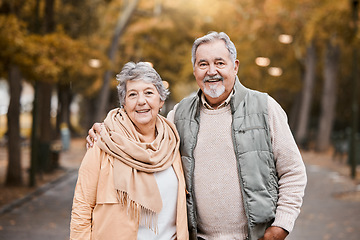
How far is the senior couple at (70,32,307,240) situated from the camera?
3.26m

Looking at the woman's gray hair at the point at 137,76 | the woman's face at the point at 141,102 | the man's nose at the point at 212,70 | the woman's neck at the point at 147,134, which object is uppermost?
the man's nose at the point at 212,70

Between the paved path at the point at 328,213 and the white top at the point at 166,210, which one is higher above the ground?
the white top at the point at 166,210

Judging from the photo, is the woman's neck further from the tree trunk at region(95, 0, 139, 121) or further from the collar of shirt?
the tree trunk at region(95, 0, 139, 121)

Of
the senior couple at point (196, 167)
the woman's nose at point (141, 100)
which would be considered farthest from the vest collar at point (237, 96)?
the woman's nose at point (141, 100)

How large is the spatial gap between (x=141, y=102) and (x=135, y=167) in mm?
449

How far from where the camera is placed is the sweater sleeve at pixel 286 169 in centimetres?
345

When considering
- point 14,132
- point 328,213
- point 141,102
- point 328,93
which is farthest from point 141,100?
point 328,93

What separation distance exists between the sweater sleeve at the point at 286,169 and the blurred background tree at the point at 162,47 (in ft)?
28.7

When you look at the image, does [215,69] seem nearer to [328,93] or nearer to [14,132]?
[14,132]

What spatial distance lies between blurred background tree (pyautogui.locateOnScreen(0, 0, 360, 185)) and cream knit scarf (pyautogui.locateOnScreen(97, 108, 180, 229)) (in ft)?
27.9

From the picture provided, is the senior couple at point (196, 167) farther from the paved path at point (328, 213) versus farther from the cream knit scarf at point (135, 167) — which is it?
the paved path at point (328, 213)

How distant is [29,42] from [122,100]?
8.74m

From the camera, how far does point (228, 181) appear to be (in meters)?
3.50

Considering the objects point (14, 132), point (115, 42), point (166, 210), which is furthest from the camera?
point (115, 42)
